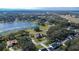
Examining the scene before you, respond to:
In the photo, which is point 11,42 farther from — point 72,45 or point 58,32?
point 72,45

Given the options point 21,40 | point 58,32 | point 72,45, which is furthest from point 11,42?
point 72,45

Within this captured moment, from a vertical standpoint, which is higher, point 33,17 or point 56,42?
point 33,17

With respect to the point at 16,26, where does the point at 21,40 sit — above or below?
below

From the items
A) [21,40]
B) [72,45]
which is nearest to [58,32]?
[72,45]

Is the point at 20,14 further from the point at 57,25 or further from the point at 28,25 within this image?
the point at 57,25

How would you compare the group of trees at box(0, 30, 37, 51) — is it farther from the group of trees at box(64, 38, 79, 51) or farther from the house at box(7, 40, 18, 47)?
the group of trees at box(64, 38, 79, 51)

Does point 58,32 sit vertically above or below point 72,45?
above

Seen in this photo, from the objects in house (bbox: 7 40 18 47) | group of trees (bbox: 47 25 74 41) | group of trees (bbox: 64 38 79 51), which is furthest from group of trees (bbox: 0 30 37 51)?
group of trees (bbox: 64 38 79 51)

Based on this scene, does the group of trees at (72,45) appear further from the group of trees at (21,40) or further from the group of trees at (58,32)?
the group of trees at (21,40)

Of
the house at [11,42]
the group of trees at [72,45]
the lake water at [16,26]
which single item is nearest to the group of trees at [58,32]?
the group of trees at [72,45]

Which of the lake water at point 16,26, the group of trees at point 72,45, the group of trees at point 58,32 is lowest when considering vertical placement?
the group of trees at point 72,45
